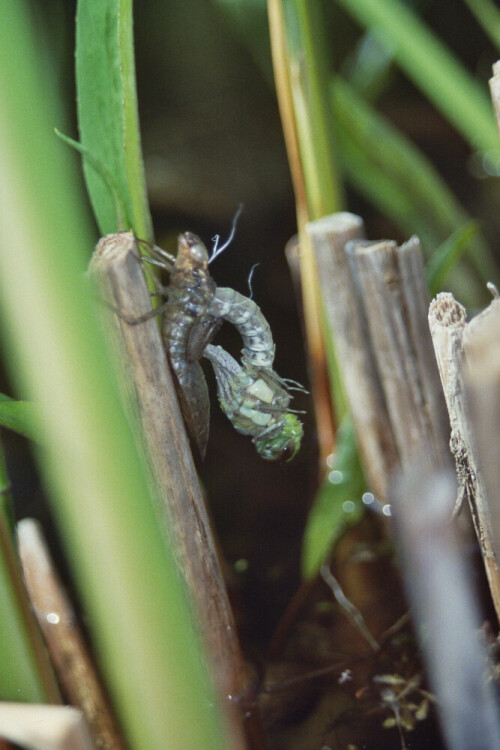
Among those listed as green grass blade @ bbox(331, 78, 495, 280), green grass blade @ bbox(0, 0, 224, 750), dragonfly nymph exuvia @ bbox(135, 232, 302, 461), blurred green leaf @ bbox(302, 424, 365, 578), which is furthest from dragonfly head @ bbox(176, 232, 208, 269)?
green grass blade @ bbox(331, 78, 495, 280)

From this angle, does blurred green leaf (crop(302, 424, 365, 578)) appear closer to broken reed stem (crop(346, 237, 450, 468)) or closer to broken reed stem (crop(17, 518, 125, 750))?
broken reed stem (crop(346, 237, 450, 468))

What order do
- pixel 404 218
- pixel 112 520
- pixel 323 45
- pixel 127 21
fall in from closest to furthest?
pixel 112 520, pixel 127 21, pixel 323 45, pixel 404 218

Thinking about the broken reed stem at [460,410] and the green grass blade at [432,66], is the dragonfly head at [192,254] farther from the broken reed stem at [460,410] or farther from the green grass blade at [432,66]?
the green grass blade at [432,66]

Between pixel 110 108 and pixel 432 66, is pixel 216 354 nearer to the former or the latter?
pixel 110 108

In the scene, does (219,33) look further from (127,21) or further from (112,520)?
(112,520)

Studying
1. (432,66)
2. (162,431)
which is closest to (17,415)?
(162,431)

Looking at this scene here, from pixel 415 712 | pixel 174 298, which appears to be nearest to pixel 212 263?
pixel 174 298
